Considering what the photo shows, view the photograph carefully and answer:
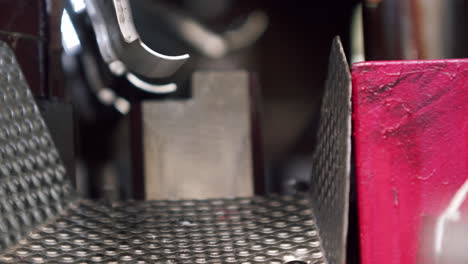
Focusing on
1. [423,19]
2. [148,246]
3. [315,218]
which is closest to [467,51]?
[423,19]

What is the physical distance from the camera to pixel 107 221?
4.12 ft

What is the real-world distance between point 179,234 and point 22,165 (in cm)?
42

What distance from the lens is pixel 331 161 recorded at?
3.29 ft

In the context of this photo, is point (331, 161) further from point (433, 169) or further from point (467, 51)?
point (467, 51)

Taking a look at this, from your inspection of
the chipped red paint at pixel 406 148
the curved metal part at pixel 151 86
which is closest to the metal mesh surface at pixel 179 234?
the chipped red paint at pixel 406 148

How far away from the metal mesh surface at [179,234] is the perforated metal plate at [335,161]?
0.25 feet

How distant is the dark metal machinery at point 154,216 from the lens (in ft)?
3.21

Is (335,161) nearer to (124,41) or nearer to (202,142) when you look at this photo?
(124,41)

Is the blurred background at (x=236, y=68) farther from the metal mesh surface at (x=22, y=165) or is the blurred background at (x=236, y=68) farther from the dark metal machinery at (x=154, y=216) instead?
the dark metal machinery at (x=154, y=216)

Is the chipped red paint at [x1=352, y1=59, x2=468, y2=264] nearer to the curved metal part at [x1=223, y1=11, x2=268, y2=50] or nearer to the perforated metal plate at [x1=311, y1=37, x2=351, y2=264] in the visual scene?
the perforated metal plate at [x1=311, y1=37, x2=351, y2=264]

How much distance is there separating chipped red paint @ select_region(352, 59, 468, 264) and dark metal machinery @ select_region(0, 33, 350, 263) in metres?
0.06

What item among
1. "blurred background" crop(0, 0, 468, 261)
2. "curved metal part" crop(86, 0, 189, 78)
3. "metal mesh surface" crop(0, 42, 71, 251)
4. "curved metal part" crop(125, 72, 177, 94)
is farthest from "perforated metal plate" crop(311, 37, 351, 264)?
"curved metal part" crop(125, 72, 177, 94)

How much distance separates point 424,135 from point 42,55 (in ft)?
4.35

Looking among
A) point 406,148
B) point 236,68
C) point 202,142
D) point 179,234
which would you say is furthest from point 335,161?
point 236,68
